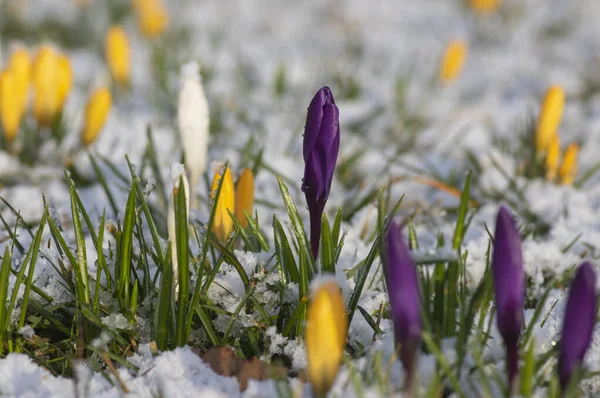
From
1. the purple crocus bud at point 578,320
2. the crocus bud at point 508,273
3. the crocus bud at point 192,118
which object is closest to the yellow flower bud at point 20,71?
the crocus bud at point 192,118

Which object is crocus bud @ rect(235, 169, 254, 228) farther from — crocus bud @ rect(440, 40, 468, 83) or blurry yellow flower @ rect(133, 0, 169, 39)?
blurry yellow flower @ rect(133, 0, 169, 39)

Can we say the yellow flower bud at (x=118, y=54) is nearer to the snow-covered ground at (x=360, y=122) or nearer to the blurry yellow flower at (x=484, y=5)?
the snow-covered ground at (x=360, y=122)

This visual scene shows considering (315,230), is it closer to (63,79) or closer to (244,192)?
(244,192)

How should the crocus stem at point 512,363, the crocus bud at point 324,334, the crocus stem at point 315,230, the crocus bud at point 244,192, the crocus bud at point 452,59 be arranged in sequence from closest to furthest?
the crocus bud at point 324,334, the crocus stem at point 512,363, the crocus stem at point 315,230, the crocus bud at point 244,192, the crocus bud at point 452,59

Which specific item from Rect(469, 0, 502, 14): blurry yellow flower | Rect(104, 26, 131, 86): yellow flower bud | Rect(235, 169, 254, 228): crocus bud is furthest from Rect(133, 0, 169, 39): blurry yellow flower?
Rect(235, 169, 254, 228): crocus bud

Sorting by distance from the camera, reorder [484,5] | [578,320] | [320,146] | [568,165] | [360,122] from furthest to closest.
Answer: [484,5] → [360,122] → [568,165] → [320,146] → [578,320]

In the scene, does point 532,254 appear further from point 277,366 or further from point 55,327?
point 55,327

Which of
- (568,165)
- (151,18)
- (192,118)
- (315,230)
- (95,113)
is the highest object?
(151,18)

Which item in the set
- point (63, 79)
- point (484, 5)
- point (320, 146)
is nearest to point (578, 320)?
point (320, 146)
